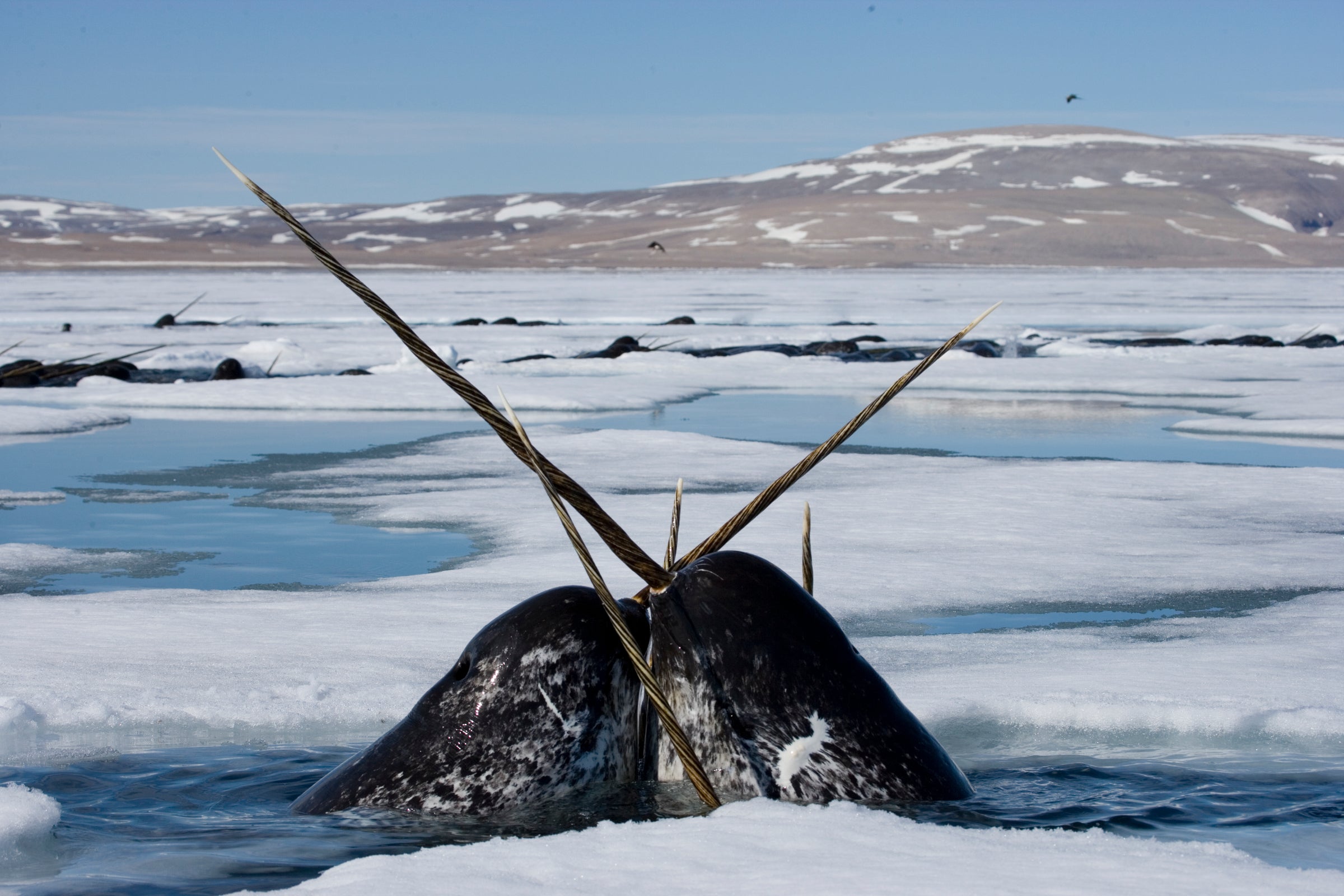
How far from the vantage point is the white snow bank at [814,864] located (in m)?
2.26

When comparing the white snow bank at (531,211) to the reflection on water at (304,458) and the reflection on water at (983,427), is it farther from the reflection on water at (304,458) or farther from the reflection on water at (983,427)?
→ the reflection on water at (304,458)

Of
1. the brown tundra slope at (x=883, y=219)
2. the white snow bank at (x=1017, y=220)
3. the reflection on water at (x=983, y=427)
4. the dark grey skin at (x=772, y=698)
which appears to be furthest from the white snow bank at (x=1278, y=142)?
the dark grey skin at (x=772, y=698)

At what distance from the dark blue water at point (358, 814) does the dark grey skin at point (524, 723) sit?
6 centimetres

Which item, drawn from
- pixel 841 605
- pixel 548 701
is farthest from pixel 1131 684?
pixel 548 701

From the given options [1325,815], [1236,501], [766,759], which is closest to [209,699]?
[766,759]

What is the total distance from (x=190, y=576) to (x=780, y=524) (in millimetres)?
2728

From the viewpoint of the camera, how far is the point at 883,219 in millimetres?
105875

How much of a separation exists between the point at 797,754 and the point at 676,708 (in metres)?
0.25

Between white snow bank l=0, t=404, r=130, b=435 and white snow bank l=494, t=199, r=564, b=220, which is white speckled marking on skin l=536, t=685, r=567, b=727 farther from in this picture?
white snow bank l=494, t=199, r=564, b=220

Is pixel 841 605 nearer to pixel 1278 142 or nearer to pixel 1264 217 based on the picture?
pixel 1264 217

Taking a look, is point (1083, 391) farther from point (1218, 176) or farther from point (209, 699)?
point (1218, 176)

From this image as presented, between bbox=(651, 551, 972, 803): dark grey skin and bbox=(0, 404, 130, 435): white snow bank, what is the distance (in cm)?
981

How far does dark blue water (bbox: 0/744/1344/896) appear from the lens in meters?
2.58

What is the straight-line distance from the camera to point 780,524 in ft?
23.2
